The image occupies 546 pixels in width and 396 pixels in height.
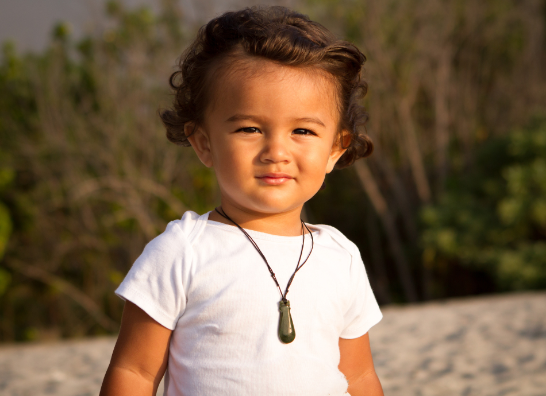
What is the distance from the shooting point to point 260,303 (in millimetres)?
1289

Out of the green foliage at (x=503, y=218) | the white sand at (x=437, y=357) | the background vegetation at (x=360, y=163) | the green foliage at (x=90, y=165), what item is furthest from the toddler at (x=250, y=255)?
the green foliage at (x=503, y=218)

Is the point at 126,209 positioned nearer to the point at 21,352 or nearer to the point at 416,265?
the point at 21,352

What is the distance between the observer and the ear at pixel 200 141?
1427 millimetres

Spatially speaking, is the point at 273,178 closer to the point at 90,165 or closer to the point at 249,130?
the point at 249,130

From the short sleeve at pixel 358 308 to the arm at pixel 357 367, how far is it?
3 cm

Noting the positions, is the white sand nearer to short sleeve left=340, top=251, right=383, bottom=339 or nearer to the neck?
short sleeve left=340, top=251, right=383, bottom=339

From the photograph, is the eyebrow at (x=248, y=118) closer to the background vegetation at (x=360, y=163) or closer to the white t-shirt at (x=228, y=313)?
the white t-shirt at (x=228, y=313)

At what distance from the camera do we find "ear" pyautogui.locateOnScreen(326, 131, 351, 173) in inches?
59.4

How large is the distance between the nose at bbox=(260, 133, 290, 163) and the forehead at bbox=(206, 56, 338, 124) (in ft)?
0.18

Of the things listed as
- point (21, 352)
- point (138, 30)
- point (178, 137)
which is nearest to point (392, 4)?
point (138, 30)

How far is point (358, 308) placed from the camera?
1.49m

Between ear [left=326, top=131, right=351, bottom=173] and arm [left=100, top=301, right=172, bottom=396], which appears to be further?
ear [left=326, top=131, right=351, bottom=173]

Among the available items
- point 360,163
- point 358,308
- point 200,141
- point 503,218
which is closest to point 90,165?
A: point 360,163

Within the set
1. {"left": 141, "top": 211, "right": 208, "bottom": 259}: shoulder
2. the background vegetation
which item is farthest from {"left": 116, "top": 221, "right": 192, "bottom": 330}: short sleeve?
the background vegetation
